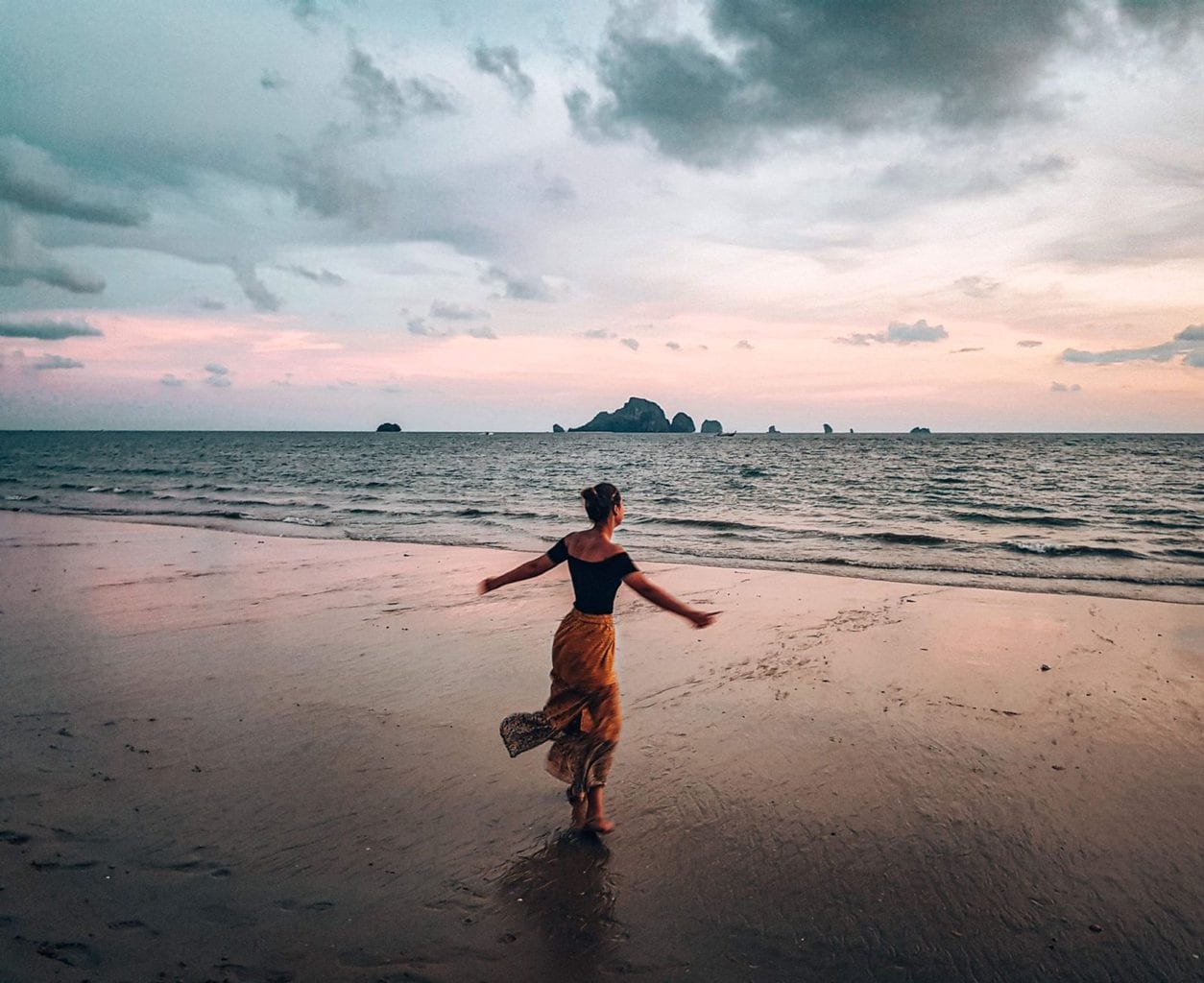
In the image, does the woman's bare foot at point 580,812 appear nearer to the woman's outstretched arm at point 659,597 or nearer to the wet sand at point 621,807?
the wet sand at point 621,807

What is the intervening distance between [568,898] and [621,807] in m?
1.06

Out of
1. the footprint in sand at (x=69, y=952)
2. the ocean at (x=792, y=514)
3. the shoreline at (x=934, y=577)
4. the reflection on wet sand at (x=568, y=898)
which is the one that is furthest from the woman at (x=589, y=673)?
the ocean at (x=792, y=514)

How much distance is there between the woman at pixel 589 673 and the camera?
470 centimetres

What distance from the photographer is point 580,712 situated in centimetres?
481

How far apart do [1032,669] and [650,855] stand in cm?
574

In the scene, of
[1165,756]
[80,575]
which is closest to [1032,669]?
[1165,756]

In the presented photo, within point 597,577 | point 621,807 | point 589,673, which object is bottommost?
point 621,807

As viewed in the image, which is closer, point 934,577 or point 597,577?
point 597,577

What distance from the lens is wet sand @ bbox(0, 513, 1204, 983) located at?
358cm

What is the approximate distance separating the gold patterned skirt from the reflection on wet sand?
414mm

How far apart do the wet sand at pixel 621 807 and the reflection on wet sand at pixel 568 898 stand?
0.6 inches

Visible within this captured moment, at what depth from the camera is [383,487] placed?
131ft

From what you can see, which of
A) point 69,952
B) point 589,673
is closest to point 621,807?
point 589,673

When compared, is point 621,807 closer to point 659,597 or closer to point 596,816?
point 596,816
